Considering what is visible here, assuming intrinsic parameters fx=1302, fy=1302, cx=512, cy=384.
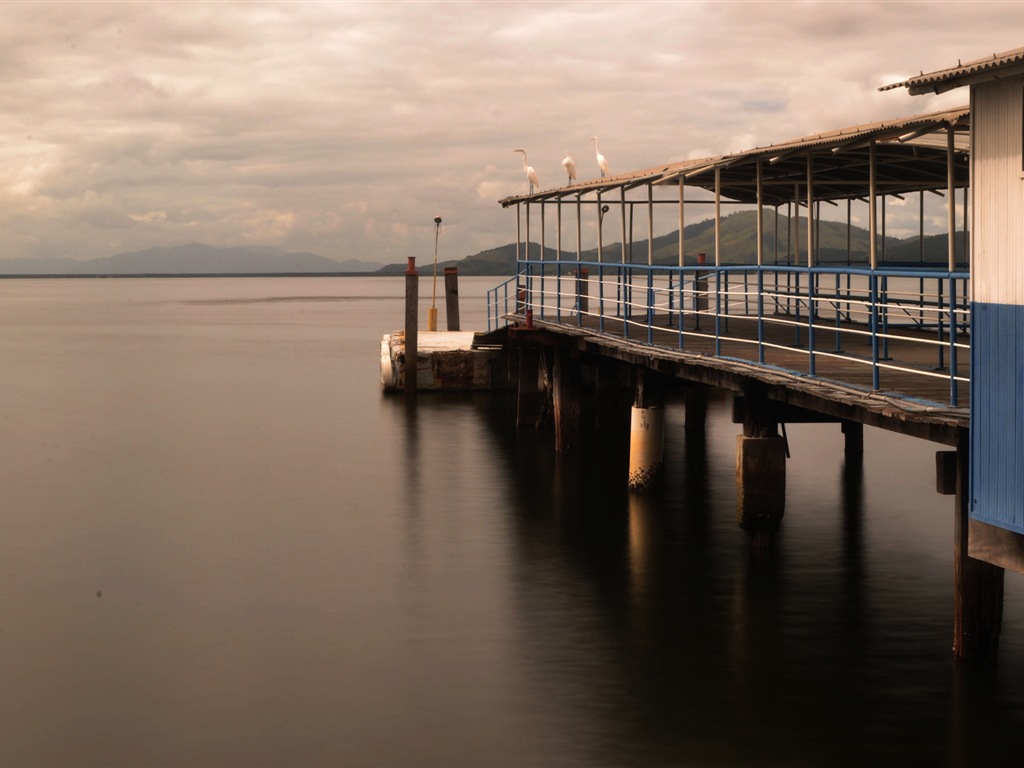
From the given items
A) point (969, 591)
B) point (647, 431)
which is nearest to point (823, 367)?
point (969, 591)

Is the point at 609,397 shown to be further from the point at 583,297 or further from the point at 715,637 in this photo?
the point at 715,637

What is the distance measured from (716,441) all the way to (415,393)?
9199 millimetres

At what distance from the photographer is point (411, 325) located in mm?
30672

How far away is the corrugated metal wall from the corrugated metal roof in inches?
8.2

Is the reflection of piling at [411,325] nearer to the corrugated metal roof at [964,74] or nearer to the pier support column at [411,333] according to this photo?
the pier support column at [411,333]

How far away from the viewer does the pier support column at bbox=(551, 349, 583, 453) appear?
76.6 feet

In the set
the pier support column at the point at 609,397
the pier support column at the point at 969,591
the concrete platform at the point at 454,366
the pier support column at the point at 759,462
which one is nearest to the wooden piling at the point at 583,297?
the pier support column at the point at 609,397

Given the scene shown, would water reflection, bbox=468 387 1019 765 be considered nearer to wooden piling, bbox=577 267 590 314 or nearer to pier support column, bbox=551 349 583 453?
pier support column, bbox=551 349 583 453

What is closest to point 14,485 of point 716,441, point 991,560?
point 716,441

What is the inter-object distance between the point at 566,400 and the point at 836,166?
7236 millimetres

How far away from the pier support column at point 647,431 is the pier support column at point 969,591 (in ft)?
25.8

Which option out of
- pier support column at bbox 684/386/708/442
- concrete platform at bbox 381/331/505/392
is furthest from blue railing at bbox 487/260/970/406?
concrete platform at bbox 381/331/505/392

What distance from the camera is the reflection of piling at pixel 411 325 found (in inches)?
1203

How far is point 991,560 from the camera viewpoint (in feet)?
32.9
